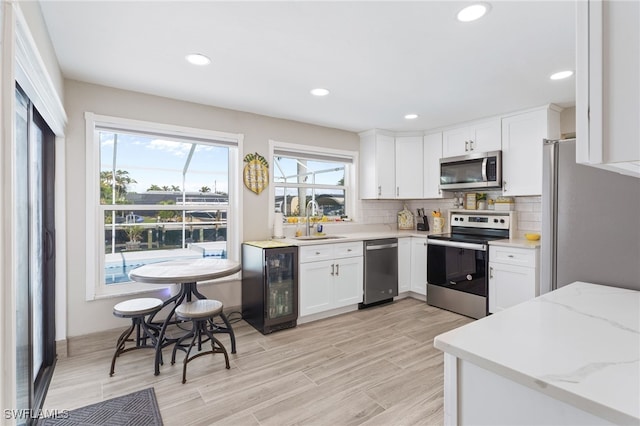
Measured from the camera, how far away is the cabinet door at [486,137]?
380 centimetres

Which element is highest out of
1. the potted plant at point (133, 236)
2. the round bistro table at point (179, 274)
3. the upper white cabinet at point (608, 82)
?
the upper white cabinet at point (608, 82)

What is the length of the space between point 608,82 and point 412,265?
13.3ft

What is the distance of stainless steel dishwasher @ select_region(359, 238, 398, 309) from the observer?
3.98m

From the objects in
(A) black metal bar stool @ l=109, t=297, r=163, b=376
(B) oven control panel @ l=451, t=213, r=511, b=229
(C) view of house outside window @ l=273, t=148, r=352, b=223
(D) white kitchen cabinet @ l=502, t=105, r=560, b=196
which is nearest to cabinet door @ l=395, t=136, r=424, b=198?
(B) oven control panel @ l=451, t=213, r=511, b=229

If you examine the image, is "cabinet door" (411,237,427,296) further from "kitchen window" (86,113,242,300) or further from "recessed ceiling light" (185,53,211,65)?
"recessed ceiling light" (185,53,211,65)

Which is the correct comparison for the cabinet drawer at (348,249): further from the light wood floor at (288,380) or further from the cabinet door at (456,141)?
the cabinet door at (456,141)

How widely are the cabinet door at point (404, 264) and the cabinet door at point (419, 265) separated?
0.05 metres

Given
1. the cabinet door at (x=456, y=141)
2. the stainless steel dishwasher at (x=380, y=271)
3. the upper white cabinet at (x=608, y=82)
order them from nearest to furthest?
1. the upper white cabinet at (x=608, y=82)
2. the stainless steel dishwasher at (x=380, y=271)
3. the cabinet door at (x=456, y=141)

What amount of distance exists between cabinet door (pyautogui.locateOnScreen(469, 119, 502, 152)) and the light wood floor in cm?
219

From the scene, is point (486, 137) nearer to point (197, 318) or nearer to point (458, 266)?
point (458, 266)

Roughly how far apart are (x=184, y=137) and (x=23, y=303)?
200cm

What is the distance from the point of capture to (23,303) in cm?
182

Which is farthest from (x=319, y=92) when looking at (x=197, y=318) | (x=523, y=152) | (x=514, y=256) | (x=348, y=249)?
(x=514, y=256)

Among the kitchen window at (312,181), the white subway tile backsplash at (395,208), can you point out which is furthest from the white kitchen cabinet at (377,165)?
the white subway tile backsplash at (395,208)
